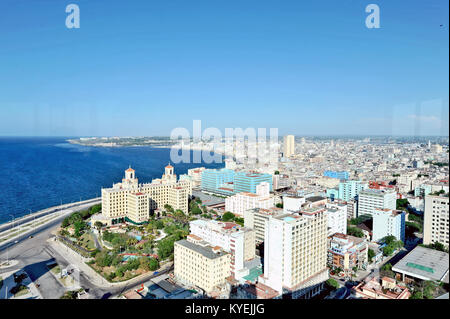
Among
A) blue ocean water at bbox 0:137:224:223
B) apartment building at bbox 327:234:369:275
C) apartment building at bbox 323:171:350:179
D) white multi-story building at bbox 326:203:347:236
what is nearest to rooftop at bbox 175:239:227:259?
apartment building at bbox 327:234:369:275

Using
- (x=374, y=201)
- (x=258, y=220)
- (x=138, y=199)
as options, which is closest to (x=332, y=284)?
(x=258, y=220)

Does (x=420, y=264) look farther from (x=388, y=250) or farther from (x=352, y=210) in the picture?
(x=352, y=210)

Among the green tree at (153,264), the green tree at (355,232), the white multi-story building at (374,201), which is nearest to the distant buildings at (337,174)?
the white multi-story building at (374,201)

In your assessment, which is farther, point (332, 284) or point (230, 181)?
point (230, 181)

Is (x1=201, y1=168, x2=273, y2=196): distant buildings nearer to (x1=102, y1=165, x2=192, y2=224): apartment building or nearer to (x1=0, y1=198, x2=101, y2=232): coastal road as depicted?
(x1=102, y1=165, x2=192, y2=224): apartment building

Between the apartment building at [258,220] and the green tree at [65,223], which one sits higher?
the apartment building at [258,220]

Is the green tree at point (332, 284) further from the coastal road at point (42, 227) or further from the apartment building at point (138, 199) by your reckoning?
the coastal road at point (42, 227)
